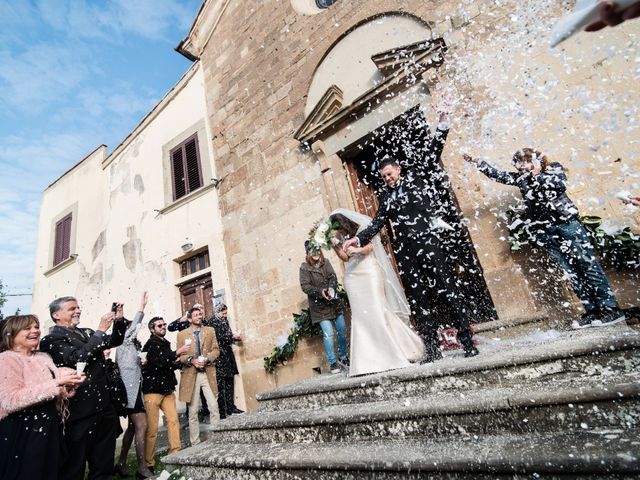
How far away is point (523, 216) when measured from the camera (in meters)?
4.47

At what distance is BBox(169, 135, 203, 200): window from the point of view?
9680mm

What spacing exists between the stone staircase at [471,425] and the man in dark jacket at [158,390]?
132 centimetres

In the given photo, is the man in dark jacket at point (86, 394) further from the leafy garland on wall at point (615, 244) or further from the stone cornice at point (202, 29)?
the stone cornice at point (202, 29)

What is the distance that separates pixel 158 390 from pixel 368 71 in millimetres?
6127

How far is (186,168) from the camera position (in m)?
9.86

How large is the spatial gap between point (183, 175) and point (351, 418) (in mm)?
8768

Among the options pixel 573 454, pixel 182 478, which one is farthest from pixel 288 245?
pixel 573 454

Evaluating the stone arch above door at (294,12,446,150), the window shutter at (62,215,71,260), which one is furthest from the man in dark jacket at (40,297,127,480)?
the window shutter at (62,215,71,260)

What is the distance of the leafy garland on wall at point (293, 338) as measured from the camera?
6469 mm

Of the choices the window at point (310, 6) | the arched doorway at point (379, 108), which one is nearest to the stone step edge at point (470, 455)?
the arched doorway at point (379, 108)

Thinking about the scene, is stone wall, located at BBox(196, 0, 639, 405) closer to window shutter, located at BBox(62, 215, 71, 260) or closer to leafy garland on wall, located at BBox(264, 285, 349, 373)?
leafy garland on wall, located at BBox(264, 285, 349, 373)

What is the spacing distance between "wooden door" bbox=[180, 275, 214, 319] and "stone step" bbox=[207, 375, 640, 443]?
5825mm

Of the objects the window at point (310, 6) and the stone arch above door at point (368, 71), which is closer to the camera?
the stone arch above door at point (368, 71)

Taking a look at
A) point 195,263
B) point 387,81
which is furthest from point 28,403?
point 195,263
